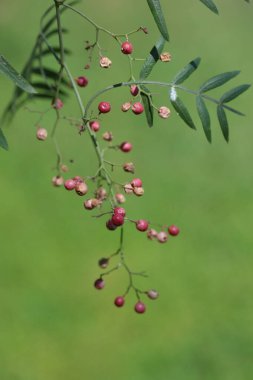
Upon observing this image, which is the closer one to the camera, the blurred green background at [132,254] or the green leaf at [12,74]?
the green leaf at [12,74]

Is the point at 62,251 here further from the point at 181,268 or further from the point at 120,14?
the point at 120,14

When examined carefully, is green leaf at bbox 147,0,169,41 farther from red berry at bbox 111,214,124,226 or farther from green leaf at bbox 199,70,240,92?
red berry at bbox 111,214,124,226

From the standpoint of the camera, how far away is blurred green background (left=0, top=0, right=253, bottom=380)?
2.48 m

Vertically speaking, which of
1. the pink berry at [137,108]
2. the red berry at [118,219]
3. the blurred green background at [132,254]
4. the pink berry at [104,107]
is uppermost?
the pink berry at [137,108]

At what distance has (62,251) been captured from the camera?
2852 mm

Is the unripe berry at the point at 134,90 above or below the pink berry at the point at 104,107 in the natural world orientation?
above

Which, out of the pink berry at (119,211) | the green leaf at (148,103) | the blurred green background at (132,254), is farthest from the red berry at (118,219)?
the blurred green background at (132,254)

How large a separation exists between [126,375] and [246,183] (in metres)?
1.28

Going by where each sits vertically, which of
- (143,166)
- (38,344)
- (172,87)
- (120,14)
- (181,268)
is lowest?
(38,344)

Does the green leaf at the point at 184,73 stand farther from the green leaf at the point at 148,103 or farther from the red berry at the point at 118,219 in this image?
the red berry at the point at 118,219

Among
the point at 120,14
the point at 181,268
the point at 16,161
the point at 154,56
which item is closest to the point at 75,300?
the point at 181,268

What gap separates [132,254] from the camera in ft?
9.55

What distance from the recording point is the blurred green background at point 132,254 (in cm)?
248

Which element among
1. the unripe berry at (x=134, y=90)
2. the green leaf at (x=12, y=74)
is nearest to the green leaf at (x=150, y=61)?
the unripe berry at (x=134, y=90)
